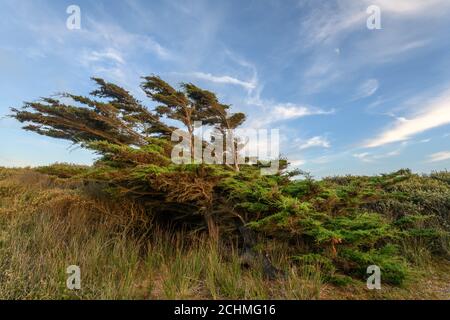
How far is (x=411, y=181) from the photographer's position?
943 centimetres

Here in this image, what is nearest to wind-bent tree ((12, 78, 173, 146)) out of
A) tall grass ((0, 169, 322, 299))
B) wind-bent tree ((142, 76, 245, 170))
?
wind-bent tree ((142, 76, 245, 170))

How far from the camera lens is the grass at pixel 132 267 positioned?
3.62m

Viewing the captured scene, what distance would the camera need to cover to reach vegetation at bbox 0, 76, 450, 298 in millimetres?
3822

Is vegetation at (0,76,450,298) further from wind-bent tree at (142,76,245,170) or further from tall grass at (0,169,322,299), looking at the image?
wind-bent tree at (142,76,245,170)

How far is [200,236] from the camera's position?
563cm

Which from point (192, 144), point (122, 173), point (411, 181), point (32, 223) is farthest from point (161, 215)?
point (411, 181)

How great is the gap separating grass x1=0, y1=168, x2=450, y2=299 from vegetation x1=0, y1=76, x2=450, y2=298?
2cm

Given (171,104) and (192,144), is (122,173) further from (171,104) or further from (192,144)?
(171,104)

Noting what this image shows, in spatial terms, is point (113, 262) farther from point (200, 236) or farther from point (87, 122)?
point (87, 122)

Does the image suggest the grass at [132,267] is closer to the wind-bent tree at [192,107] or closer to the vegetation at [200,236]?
the vegetation at [200,236]

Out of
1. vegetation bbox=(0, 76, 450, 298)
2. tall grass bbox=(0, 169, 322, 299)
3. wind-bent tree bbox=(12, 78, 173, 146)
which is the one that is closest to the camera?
tall grass bbox=(0, 169, 322, 299)

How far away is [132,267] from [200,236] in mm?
1633

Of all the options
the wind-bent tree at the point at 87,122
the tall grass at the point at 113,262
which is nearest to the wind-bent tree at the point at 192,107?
the wind-bent tree at the point at 87,122

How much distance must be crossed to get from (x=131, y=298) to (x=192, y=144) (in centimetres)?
732
